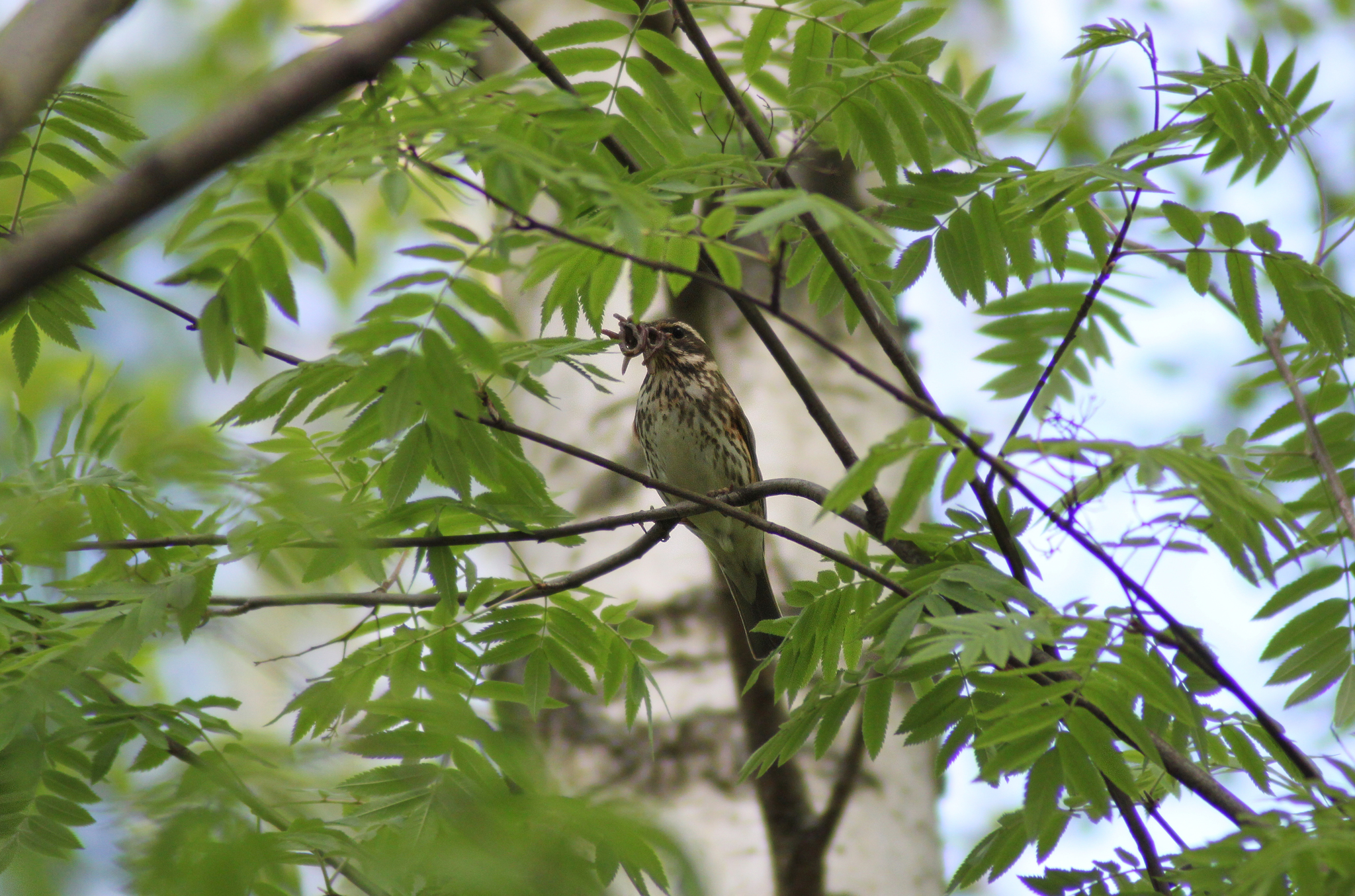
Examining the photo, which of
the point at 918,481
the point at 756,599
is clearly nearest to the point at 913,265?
the point at 918,481

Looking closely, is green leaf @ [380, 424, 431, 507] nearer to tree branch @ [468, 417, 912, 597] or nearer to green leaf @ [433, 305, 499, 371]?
tree branch @ [468, 417, 912, 597]

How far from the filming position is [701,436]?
18.4 ft

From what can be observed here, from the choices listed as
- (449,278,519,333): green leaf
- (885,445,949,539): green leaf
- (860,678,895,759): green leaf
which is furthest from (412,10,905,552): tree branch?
(449,278,519,333): green leaf

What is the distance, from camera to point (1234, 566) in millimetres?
2398

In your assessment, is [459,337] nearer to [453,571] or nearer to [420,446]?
[420,446]

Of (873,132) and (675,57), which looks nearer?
(873,132)

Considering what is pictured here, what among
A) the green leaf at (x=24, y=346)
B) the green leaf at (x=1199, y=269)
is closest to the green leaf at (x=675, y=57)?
the green leaf at (x=1199, y=269)

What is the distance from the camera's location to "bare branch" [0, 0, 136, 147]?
3.96 feet

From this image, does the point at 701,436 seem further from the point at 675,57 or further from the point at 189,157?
the point at 189,157

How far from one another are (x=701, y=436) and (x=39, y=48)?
446cm

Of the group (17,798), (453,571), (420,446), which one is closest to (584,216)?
(420,446)

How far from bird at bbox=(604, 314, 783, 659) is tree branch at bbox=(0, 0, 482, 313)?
4145 millimetres

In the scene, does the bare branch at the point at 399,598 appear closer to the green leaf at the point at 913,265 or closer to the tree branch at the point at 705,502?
the tree branch at the point at 705,502

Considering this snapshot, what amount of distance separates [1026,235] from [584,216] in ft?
4.14
